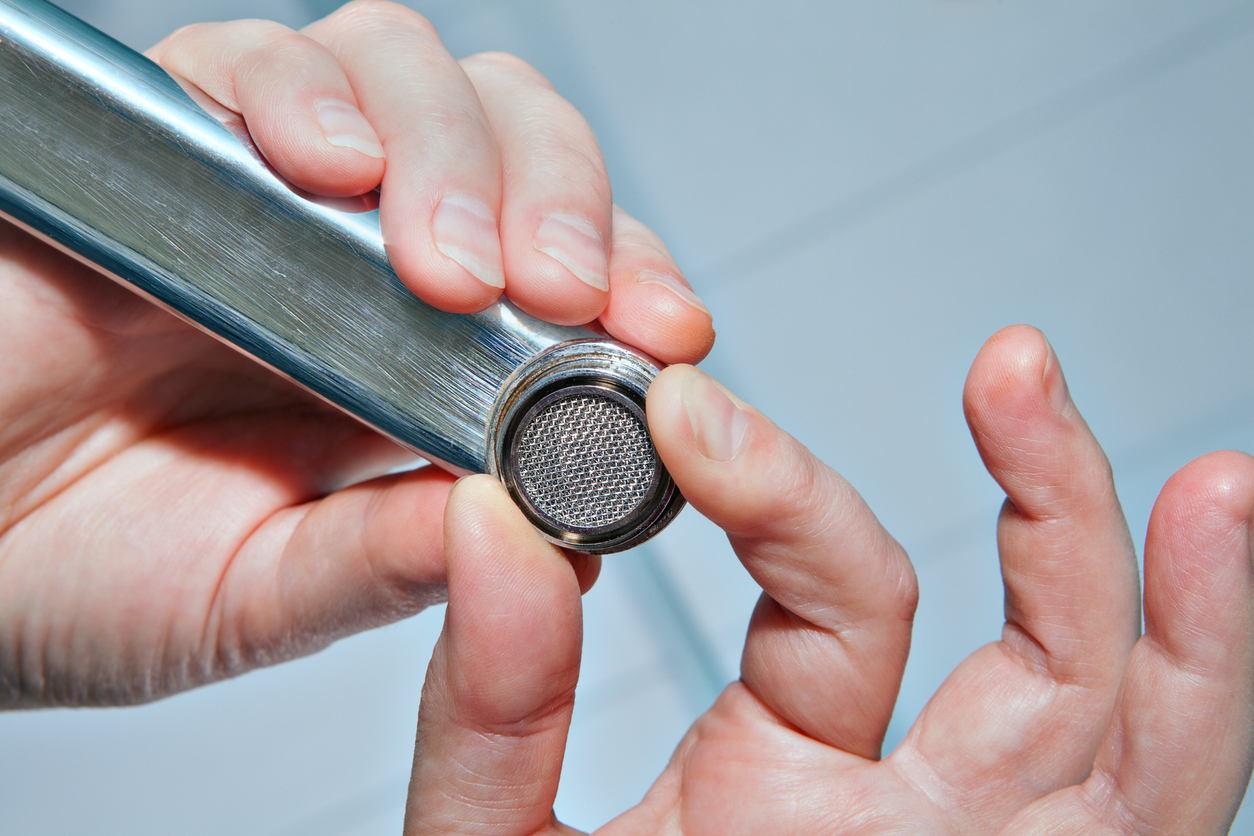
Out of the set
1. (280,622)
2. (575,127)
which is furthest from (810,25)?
(280,622)

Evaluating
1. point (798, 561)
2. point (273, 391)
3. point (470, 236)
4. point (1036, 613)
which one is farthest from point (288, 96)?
point (1036, 613)

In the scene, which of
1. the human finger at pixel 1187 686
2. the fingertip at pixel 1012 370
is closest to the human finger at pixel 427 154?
the fingertip at pixel 1012 370

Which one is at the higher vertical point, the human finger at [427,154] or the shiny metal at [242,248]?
the human finger at [427,154]

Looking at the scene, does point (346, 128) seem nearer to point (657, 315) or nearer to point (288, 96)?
point (288, 96)

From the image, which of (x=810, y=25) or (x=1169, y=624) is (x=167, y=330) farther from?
(x=810, y=25)

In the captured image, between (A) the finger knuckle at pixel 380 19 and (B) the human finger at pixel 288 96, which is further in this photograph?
(A) the finger knuckle at pixel 380 19

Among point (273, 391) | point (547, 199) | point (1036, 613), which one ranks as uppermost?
point (547, 199)

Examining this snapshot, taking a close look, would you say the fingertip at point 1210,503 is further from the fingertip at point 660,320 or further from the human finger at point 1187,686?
the fingertip at point 660,320
